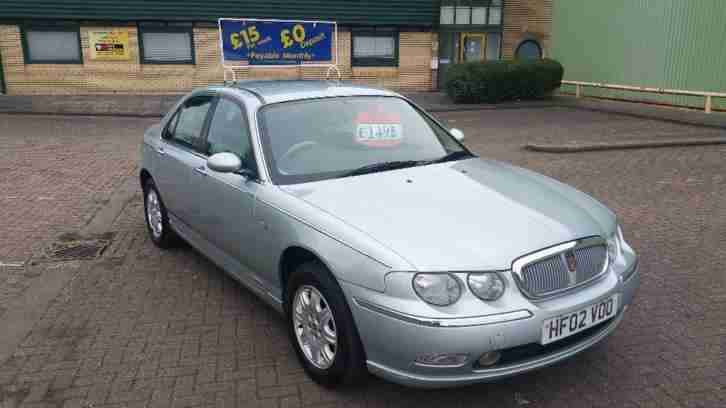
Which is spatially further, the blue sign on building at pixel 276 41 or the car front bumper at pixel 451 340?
the blue sign on building at pixel 276 41

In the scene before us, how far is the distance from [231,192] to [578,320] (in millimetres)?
2357

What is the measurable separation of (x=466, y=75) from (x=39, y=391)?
18.1m

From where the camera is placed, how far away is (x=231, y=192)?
417 centimetres

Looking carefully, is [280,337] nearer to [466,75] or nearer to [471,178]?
[471,178]

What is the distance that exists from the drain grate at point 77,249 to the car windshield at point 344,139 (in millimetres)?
2705

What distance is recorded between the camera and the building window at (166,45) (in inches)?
827

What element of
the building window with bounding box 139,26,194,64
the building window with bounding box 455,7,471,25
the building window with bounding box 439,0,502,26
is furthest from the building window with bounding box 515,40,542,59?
the building window with bounding box 139,26,194,64

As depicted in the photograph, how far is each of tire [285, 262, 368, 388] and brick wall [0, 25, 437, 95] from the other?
19.0m

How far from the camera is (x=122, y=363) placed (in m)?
3.75

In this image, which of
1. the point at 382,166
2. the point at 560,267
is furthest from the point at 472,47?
the point at 560,267

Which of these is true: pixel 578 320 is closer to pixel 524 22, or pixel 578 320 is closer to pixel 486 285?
pixel 486 285

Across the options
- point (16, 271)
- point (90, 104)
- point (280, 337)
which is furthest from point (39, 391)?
point (90, 104)

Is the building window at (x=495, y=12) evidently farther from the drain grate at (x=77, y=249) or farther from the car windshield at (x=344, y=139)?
the car windshield at (x=344, y=139)

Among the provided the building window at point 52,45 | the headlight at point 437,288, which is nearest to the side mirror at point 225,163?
the headlight at point 437,288
